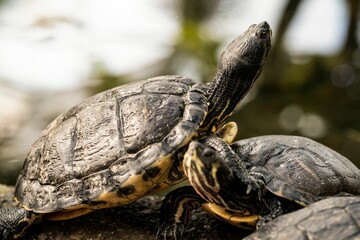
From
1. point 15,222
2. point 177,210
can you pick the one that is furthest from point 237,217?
point 15,222

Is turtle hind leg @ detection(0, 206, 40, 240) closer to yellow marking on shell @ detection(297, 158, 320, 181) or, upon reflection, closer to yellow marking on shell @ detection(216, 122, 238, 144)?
yellow marking on shell @ detection(216, 122, 238, 144)

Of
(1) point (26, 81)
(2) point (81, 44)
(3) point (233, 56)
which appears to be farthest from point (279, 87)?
(3) point (233, 56)

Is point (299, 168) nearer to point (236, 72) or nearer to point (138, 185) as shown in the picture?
point (236, 72)

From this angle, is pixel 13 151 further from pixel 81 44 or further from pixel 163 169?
pixel 81 44

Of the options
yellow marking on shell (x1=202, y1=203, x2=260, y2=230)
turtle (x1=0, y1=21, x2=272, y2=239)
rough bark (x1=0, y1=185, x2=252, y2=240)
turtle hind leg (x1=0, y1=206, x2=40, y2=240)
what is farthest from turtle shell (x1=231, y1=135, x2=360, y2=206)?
turtle hind leg (x1=0, y1=206, x2=40, y2=240)

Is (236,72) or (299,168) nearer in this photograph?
(299,168)

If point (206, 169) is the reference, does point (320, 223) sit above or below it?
below
